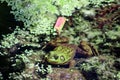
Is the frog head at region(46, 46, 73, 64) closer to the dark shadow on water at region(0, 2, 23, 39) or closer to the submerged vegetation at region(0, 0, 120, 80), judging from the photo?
the submerged vegetation at region(0, 0, 120, 80)

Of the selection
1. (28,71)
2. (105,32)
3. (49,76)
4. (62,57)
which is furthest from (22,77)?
(105,32)

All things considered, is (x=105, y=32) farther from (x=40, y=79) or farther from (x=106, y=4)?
(x=40, y=79)

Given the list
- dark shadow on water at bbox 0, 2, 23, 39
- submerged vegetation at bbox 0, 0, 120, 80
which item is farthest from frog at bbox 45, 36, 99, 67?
dark shadow on water at bbox 0, 2, 23, 39

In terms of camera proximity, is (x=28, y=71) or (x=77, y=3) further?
(x=77, y=3)

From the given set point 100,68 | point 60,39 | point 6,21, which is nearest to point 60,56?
point 60,39

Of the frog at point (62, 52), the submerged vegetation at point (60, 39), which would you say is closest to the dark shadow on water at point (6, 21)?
the submerged vegetation at point (60, 39)

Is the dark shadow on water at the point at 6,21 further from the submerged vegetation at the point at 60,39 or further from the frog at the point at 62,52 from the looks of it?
the frog at the point at 62,52

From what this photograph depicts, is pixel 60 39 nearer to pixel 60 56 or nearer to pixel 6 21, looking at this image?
pixel 60 56
